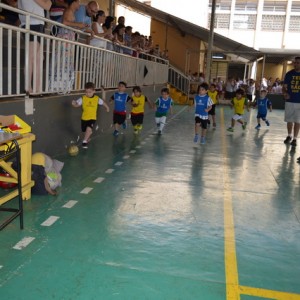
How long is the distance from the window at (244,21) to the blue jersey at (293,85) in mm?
33986

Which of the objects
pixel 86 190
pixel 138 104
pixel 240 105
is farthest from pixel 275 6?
pixel 86 190

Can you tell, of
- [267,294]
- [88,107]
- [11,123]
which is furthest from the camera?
[88,107]

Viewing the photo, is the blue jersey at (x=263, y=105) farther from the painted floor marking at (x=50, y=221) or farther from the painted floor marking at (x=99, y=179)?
the painted floor marking at (x=50, y=221)

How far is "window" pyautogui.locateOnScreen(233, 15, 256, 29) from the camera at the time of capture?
40719 mm

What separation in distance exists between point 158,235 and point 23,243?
4.57 feet

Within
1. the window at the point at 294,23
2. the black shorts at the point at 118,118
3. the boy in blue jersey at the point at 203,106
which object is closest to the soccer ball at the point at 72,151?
the black shorts at the point at 118,118

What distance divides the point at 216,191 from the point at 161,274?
8.92 ft

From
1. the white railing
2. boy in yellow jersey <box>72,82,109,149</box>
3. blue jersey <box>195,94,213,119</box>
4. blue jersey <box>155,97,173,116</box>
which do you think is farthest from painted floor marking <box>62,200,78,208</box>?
blue jersey <box>155,97,173,116</box>

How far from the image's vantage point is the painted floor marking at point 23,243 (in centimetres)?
363

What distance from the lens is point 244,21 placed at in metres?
41.0

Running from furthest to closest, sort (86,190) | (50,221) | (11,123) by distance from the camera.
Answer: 1. (86,190)
2. (11,123)
3. (50,221)

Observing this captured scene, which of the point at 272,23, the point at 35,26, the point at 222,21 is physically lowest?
the point at 35,26

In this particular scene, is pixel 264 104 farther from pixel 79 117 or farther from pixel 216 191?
pixel 216 191

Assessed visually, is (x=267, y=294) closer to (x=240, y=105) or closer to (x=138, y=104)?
(x=138, y=104)
